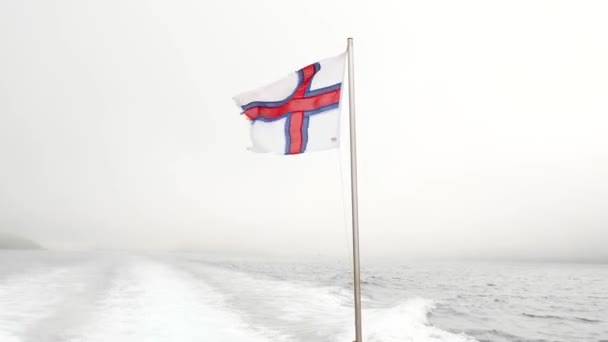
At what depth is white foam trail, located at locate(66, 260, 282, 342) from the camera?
866 cm

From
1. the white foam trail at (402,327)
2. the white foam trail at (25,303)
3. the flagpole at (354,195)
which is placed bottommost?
the white foam trail at (402,327)

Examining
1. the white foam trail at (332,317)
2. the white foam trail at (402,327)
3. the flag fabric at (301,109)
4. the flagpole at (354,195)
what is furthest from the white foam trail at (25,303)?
the white foam trail at (402,327)

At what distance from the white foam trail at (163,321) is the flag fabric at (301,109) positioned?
12.5ft

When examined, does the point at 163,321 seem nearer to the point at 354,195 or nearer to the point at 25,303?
the point at 25,303

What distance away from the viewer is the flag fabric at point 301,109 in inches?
278

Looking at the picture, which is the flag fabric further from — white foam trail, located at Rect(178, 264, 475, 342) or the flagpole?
white foam trail, located at Rect(178, 264, 475, 342)

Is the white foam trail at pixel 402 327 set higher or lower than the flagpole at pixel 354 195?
lower

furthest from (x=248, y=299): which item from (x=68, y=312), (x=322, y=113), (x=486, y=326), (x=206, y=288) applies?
(x=322, y=113)

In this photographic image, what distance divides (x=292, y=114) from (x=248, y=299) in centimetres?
904

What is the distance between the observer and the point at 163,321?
9930 mm

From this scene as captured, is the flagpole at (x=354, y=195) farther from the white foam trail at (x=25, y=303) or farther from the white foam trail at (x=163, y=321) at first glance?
the white foam trail at (x=25, y=303)

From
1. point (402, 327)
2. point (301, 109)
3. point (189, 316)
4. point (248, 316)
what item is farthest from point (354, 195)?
point (189, 316)

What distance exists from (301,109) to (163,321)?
5.59 m

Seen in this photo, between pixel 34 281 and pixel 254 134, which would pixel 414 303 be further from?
pixel 34 281
